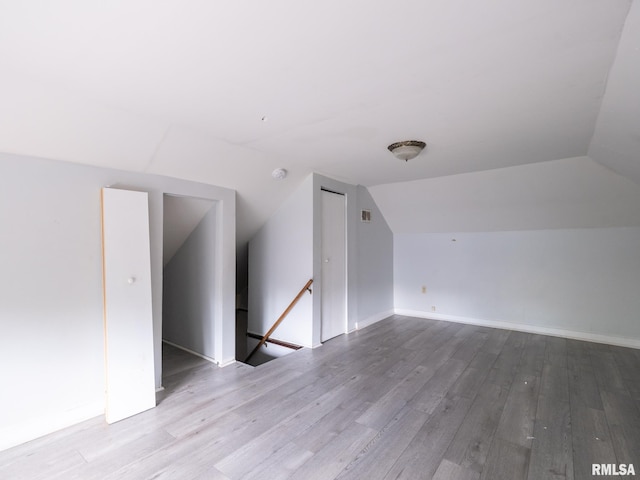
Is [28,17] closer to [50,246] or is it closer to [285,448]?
[50,246]

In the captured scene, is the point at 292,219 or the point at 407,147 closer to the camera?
the point at 407,147

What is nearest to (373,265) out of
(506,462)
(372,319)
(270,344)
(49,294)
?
(372,319)

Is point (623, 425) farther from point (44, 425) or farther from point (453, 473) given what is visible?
point (44, 425)

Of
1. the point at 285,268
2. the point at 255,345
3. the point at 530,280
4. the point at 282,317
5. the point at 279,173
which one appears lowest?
the point at 255,345

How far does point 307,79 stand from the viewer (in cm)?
181

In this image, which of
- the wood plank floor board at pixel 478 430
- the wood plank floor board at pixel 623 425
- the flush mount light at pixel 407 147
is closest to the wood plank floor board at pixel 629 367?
the wood plank floor board at pixel 623 425

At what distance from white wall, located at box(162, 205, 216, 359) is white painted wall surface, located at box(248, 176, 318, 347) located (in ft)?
3.30

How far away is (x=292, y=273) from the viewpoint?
13.5ft

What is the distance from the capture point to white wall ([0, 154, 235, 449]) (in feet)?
6.68

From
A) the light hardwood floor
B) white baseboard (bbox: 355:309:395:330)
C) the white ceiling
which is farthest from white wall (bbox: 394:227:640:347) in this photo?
the white ceiling

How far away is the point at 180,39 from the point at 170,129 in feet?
3.78

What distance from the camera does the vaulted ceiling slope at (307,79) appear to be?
4.24 feet

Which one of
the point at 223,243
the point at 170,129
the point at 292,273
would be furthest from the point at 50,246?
the point at 292,273

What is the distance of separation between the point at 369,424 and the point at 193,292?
252 centimetres
